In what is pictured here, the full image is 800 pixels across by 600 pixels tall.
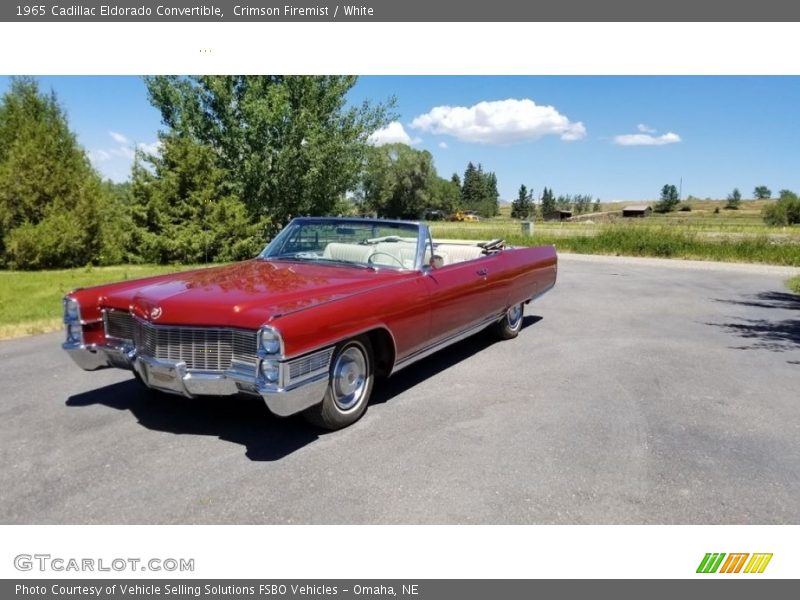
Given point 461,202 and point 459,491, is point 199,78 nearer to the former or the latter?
point 459,491

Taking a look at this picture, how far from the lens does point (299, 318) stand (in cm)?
340

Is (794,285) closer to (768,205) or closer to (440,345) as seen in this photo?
(440,345)

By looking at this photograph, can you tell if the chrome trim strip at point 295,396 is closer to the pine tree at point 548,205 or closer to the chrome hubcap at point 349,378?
the chrome hubcap at point 349,378

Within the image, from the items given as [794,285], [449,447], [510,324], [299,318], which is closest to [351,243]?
[299,318]

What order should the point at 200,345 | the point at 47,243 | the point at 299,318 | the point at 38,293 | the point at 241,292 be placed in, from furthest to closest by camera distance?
the point at 47,243 < the point at 38,293 < the point at 241,292 < the point at 200,345 < the point at 299,318

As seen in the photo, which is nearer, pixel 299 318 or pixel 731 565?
pixel 731 565

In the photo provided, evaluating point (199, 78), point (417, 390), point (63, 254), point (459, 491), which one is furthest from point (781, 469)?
point (199, 78)

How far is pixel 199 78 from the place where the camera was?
18.2 meters

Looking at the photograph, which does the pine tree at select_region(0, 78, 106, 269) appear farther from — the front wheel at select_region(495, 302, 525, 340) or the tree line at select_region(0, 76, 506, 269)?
the front wheel at select_region(495, 302, 525, 340)

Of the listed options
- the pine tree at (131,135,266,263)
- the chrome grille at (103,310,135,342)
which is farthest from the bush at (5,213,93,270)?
the chrome grille at (103,310,135,342)

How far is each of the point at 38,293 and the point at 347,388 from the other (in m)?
8.45

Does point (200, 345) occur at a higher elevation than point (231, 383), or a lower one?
higher

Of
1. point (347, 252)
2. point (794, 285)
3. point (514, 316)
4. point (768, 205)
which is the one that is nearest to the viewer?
point (347, 252)

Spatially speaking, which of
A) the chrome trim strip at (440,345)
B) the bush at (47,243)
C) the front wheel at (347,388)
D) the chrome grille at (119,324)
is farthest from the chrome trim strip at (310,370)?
the bush at (47,243)
